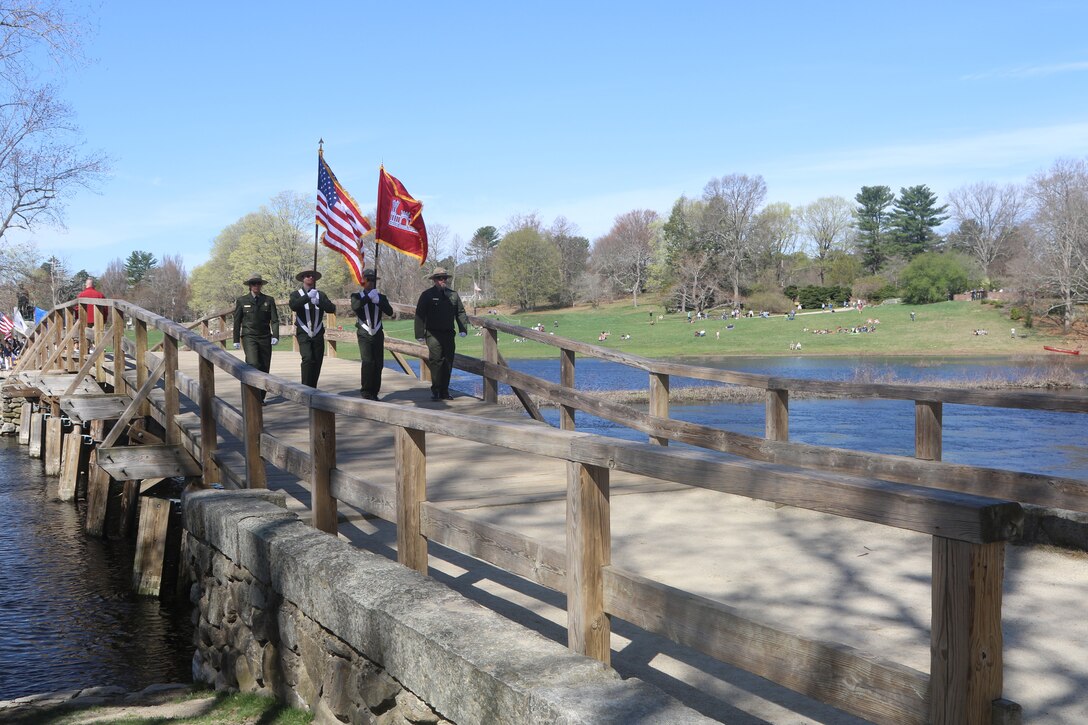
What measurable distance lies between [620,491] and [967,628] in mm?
4946

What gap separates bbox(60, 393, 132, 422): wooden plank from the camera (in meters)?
13.3

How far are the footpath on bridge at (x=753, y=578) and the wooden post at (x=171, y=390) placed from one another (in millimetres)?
1995

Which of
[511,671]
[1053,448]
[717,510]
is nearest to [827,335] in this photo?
[1053,448]

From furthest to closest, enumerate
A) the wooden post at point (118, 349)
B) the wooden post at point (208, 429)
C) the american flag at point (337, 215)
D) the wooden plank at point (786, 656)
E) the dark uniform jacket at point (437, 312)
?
1. the american flag at point (337, 215)
2. the wooden post at point (118, 349)
3. the dark uniform jacket at point (437, 312)
4. the wooden post at point (208, 429)
5. the wooden plank at point (786, 656)

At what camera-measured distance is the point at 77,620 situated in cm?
886

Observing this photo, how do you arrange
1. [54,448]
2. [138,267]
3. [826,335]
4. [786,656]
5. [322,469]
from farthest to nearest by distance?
[138,267]
[826,335]
[54,448]
[322,469]
[786,656]

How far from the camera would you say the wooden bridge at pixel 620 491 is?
87.5 inches

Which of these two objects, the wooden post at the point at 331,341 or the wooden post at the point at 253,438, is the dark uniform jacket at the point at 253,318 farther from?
the wooden post at the point at 253,438

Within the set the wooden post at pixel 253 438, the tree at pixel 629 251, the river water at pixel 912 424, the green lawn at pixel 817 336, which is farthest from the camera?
the tree at pixel 629 251

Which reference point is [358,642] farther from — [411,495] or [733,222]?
[733,222]

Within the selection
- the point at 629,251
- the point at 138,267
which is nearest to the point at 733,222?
the point at 629,251

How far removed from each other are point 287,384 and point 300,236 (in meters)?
84.1

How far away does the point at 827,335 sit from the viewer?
5266 cm

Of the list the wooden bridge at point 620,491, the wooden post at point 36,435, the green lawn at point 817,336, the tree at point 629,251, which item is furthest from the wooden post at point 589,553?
the tree at point 629,251
